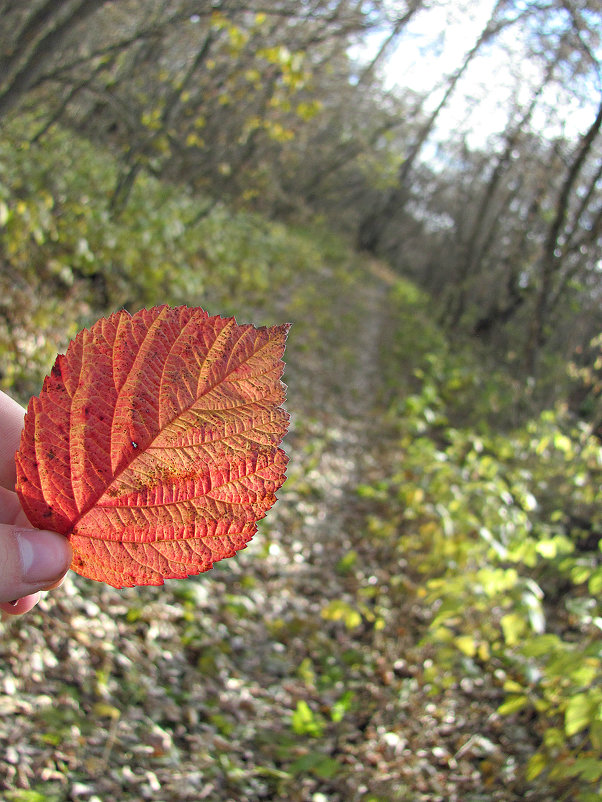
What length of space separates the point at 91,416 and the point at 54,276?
6.28 m

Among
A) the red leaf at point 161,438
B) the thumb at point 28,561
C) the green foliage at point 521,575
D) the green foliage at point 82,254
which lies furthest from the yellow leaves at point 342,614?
the red leaf at point 161,438

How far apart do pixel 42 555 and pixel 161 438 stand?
262mm

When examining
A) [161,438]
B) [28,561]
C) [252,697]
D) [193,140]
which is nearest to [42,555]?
[28,561]

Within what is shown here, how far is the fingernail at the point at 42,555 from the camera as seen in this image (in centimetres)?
62

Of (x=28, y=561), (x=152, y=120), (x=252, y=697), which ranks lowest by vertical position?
(x=252, y=697)

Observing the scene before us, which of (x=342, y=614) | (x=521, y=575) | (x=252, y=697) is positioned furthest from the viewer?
(x=521, y=575)

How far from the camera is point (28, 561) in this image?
2.36 ft

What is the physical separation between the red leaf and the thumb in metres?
0.10

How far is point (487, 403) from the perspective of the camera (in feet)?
33.0

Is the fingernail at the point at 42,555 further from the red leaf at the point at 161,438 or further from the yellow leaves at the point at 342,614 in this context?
the yellow leaves at the point at 342,614

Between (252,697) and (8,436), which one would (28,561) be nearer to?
(8,436)

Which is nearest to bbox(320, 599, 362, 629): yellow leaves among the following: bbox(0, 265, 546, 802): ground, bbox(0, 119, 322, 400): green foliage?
bbox(0, 265, 546, 802): ground

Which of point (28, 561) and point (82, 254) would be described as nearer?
point (28, 561)

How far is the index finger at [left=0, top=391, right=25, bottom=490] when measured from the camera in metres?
0.96
